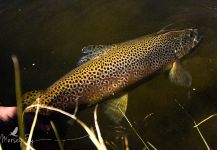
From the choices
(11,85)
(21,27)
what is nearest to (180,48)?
(11,85)

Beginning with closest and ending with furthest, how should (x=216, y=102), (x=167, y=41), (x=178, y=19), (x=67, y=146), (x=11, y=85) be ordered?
Answer: (x=67, y=146) → (x=216, y=102) → (x=167, y=41) → (x=11, y=85) → (x=178, y=19)

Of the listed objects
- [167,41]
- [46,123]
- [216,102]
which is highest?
[167,41]

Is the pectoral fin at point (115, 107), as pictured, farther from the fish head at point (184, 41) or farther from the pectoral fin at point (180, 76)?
the fish head at point (184, 41)

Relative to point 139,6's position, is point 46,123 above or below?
below

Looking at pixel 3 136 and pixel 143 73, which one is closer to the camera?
pixel 3 136

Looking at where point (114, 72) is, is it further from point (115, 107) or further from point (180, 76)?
point (180, 76)

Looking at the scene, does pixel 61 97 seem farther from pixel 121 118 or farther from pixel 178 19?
pixel 178 19

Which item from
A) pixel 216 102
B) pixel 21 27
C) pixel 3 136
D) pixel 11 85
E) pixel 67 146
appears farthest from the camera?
pixel 21 27

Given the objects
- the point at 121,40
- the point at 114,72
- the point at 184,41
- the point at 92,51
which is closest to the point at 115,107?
the point at 114,72
